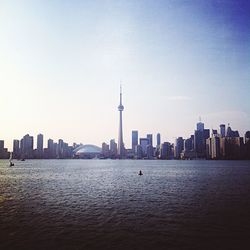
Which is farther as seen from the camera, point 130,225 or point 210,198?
point 210,198

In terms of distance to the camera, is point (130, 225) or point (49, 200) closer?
point (130, 225)

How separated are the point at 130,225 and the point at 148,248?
7.94 meters

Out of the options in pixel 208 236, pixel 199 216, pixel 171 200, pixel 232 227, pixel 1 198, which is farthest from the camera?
pixel 1 198

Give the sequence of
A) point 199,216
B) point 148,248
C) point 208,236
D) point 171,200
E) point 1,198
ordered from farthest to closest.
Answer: point 1,198
point 171,200
point 199,216
point 208,236
point 148,248

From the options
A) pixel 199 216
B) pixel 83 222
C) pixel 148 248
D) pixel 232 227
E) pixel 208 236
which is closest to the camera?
pixel 148 248

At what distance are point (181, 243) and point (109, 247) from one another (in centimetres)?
708

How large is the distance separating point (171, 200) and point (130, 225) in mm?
20214

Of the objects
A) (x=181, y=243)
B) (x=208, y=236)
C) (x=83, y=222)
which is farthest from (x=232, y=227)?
(x=83, y=222)

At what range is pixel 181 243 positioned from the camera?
2602 centimetres

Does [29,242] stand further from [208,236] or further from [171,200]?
[171,200]

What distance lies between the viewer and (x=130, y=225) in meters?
32.4

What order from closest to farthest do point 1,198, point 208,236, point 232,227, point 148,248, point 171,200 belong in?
point 148,248
point 208,236
point 232,227
point 171,200
point 1,198

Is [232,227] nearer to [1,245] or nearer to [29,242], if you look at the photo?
[29,242]

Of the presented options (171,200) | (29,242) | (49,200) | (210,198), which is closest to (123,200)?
(171,200)
